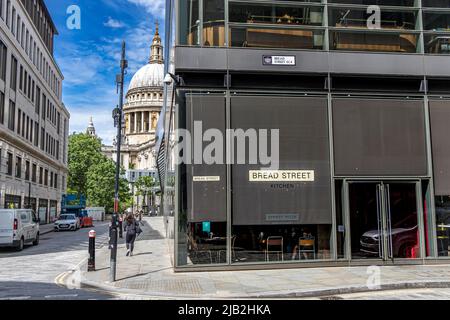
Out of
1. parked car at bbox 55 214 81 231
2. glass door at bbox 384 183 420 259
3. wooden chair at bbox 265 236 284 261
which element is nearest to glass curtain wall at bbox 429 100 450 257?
glass door at bbox 384 183 420 259

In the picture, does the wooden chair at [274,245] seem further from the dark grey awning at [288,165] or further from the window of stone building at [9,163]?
the window of stone building at [9,163]

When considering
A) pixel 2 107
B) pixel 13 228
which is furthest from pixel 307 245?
pixel 2 107

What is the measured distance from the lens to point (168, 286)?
11.1 m

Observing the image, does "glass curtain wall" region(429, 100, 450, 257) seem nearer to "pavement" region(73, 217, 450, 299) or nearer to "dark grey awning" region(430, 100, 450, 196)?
"dark grey awning" region(430, 100, 450, 196)

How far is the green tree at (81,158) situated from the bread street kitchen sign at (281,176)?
272 ft

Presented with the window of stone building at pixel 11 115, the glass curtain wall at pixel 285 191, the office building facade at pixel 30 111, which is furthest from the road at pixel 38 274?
the window of stone building at pixel 11 115

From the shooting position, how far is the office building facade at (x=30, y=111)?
37.4 meters

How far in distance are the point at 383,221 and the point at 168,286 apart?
23.0 feet

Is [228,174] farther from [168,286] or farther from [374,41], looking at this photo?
[374,41]

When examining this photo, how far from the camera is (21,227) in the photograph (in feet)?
72.5

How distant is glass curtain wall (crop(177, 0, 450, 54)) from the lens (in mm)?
14211

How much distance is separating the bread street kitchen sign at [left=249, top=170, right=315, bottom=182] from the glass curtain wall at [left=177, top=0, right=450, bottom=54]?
12.7ft

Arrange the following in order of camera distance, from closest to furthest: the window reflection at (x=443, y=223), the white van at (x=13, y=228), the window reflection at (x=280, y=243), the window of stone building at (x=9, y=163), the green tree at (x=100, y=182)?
the window reflection at (x=280, y=243) → the window reflection at (x=443, y=223) → the white van at (x=13, y=228) → the window of stone building at (x=9, y=163) → the green tree at (x=100, y=182)

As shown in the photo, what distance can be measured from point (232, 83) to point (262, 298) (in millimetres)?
6814
